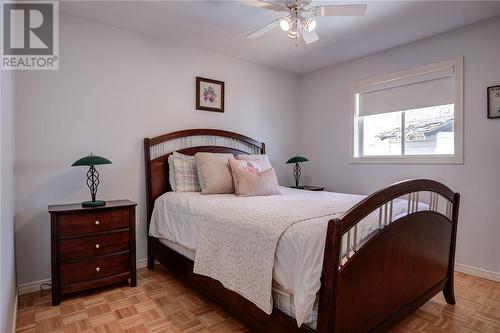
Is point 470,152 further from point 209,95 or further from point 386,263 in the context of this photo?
point 209,95

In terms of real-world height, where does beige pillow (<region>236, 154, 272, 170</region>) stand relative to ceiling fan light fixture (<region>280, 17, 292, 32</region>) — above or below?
below

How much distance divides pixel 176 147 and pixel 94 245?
4.37ft

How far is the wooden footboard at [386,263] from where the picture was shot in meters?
1.32

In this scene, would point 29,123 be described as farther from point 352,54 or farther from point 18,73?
point 352,54

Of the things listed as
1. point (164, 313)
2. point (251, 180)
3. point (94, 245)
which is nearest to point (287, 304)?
point (164, 313)

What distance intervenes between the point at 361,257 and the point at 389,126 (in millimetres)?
2662

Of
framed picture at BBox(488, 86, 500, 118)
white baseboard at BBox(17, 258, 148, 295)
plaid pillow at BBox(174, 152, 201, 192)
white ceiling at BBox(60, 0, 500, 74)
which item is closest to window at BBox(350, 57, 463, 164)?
framed picture at BBox(488, 86, 500, 118)

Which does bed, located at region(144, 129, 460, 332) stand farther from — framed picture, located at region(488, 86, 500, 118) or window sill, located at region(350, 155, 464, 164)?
framed picture, located at region(488, 86, 500, 118)

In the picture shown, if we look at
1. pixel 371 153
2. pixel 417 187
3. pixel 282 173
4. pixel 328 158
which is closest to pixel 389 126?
pixel 371 153

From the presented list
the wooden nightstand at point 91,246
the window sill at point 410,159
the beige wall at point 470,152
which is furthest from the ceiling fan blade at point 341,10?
the wooden nightstand at point 91,246

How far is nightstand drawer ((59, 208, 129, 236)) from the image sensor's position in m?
2.25

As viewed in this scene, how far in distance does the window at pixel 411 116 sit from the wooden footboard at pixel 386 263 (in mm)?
1110

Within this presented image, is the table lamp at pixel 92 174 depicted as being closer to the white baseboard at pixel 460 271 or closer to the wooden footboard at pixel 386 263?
the white baseboard at pixel 460 271

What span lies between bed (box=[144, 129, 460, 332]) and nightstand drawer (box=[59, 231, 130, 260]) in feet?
1.24
